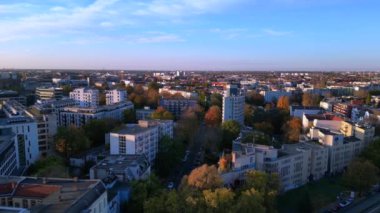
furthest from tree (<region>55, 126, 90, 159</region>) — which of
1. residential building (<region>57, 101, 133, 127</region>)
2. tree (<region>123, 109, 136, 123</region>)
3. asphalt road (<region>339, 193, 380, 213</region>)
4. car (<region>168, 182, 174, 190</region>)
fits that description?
asphalt road (<region>339, 193, 380, 213</region>)

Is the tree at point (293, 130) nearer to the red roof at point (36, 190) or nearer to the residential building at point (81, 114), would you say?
the residential building at point (81, 114)

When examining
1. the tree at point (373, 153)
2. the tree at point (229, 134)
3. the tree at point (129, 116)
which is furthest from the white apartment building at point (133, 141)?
the tree at point (373, 153)

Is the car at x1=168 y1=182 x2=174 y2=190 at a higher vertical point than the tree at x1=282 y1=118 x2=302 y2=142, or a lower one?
lower

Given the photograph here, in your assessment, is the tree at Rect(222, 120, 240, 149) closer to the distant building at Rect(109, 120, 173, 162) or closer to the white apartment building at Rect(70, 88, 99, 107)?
the distant building at Rect(109, 120, 173, 162)

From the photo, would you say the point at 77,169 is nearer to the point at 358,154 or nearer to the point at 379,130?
the point at 358,154

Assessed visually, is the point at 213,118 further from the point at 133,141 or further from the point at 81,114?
the point at 133,141

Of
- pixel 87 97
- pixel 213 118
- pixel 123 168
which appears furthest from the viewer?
pixel 87 97

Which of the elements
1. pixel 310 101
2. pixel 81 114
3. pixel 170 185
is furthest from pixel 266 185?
pixel 310 101
